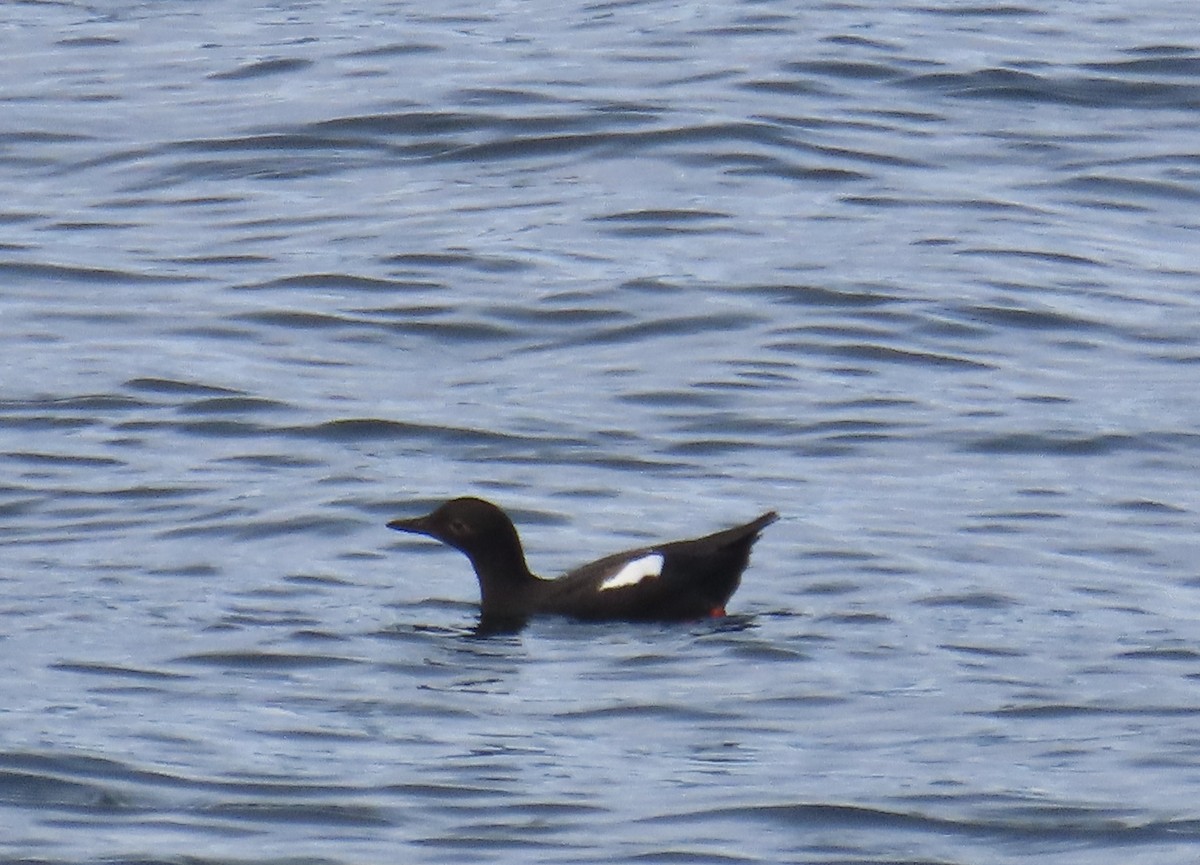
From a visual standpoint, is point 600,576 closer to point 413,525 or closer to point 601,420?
point 413,525

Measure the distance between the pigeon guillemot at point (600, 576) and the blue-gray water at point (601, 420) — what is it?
0.12 meters

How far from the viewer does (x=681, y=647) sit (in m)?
9.84

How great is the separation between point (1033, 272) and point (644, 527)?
4.53 meters

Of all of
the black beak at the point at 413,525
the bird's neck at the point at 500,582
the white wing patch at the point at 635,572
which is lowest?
the bird's neck at the point at 500,582

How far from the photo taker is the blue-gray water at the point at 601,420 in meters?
7.95

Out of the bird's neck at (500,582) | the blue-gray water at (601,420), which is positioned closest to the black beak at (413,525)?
the blue-gray water at (601,420)

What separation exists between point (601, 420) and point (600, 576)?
2.40m

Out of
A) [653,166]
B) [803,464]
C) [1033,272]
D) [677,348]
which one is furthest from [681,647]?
[653,166]

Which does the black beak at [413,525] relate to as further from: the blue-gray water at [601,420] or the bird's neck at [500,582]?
the bird's neck at [500,582]

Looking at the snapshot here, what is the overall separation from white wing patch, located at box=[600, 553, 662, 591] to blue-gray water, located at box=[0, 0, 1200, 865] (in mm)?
195

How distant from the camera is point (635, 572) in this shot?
1014cm

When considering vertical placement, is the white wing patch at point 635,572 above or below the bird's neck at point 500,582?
above

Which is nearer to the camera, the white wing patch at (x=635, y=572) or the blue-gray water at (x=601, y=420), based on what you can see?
the blue-gray water at (x=601, y=420)

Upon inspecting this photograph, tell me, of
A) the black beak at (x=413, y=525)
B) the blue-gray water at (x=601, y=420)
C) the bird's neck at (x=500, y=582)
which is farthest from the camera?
the black beak at (x=413, y=525)
